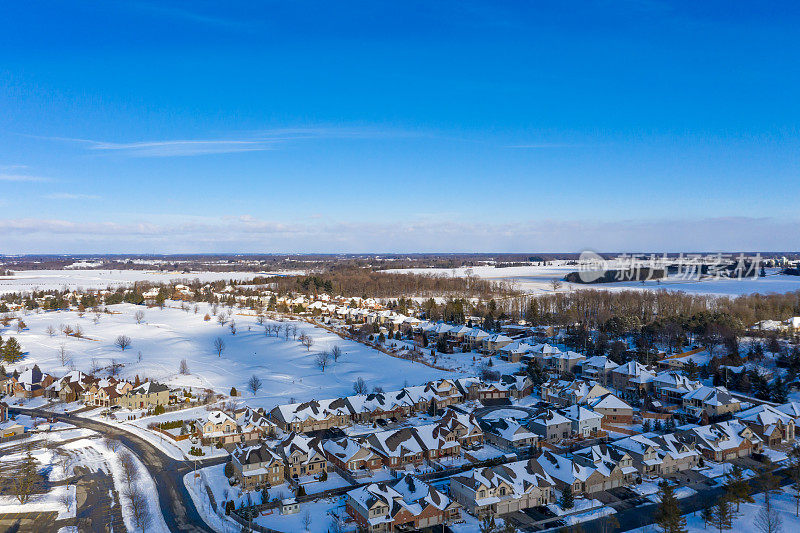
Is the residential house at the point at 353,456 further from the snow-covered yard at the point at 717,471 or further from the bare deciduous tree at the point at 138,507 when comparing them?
the snow-covered yard at the point at 717,471

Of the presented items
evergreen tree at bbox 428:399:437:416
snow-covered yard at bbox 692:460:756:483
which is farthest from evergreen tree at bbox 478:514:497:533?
evergreen tree at bbox 428:399:437:416

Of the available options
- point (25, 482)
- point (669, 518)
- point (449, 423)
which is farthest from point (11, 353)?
point (669, 518)

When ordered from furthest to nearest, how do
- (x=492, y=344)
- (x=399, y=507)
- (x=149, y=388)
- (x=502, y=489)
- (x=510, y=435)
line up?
(x=492, y=344) → (x=149, y=388) → (x=510, y=435) → (x=502, y=489) → (x=399, y=507)

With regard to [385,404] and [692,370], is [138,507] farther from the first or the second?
[692,370]

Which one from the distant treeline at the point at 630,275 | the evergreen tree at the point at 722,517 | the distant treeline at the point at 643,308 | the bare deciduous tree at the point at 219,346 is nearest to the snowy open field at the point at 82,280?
the bare deciduous tree at the point at 219,346

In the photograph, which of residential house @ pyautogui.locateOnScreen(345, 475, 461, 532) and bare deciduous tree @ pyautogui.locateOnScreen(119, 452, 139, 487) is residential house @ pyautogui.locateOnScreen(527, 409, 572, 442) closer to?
residential house @ pyautogui.locateOnScreen(345, 475, 461, 532)
